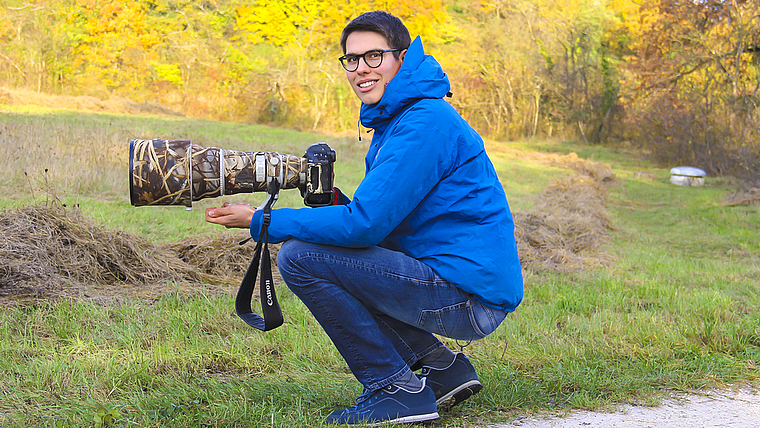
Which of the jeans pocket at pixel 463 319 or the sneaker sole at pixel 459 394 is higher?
the jeans pocket at pixel 463 319

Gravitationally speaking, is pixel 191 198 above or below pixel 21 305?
above

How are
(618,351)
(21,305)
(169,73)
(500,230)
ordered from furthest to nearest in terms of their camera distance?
(169,73)
(21,305)
(618,351)
(500,230)

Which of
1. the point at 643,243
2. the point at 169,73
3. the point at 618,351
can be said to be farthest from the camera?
the point at 169,73

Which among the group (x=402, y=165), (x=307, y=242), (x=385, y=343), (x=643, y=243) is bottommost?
(x=643, y=243)

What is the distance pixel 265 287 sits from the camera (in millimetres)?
2785

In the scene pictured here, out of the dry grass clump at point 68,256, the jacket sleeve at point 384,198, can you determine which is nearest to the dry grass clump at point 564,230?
the dry grass clump at point 68,256

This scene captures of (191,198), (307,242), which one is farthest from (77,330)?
(307,242)

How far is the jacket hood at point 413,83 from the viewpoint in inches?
107

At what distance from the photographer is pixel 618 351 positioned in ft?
12.6

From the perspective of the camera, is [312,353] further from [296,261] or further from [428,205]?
[428,205]

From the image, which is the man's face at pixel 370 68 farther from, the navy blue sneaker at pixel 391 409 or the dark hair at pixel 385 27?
the navy blue sneaker at pixel 391 409

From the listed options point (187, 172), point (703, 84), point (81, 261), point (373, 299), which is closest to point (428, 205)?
point (373, 299)

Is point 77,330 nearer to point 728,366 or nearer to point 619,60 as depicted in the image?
point 728,366

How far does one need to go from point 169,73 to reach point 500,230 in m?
23.1
